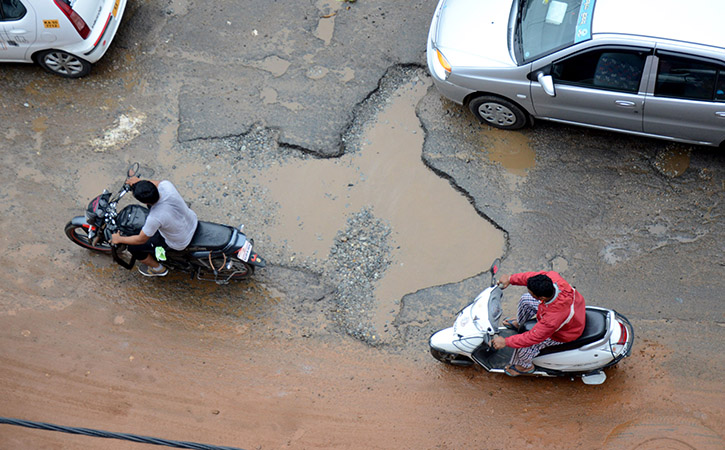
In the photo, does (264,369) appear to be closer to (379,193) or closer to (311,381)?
(311,381)

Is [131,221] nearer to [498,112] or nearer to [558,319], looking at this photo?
[558,319]

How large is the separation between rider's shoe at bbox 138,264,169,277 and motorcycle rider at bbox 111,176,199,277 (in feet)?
0.56

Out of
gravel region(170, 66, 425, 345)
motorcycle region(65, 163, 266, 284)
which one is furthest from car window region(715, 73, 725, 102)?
motorcycle region(65, 163, 266, 284)

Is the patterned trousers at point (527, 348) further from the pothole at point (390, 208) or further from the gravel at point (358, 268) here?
the gravel at point (358, 268)

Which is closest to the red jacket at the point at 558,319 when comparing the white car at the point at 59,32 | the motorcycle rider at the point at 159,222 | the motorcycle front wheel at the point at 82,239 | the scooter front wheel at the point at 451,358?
the scooter front wheel at the point at 451,358

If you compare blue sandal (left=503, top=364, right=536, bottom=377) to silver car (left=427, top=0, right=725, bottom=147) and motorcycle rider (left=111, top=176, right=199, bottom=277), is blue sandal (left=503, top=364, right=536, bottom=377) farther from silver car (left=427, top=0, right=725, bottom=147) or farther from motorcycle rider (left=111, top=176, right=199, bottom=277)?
motorcycle rider (left=111, top=176, right=199, bottom=277)

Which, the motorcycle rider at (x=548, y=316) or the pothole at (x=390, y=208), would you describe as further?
the pothole at (x=390, y=208)

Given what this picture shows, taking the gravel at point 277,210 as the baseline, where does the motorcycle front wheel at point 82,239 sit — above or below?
below

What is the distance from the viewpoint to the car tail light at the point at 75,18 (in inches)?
280

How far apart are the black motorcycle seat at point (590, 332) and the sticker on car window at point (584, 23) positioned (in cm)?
282

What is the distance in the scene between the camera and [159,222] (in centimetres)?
543

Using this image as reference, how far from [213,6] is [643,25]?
545 centimetres

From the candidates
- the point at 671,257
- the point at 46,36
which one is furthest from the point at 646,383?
the point at 46,36

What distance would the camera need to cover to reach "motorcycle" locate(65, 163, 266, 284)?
5750 mm
